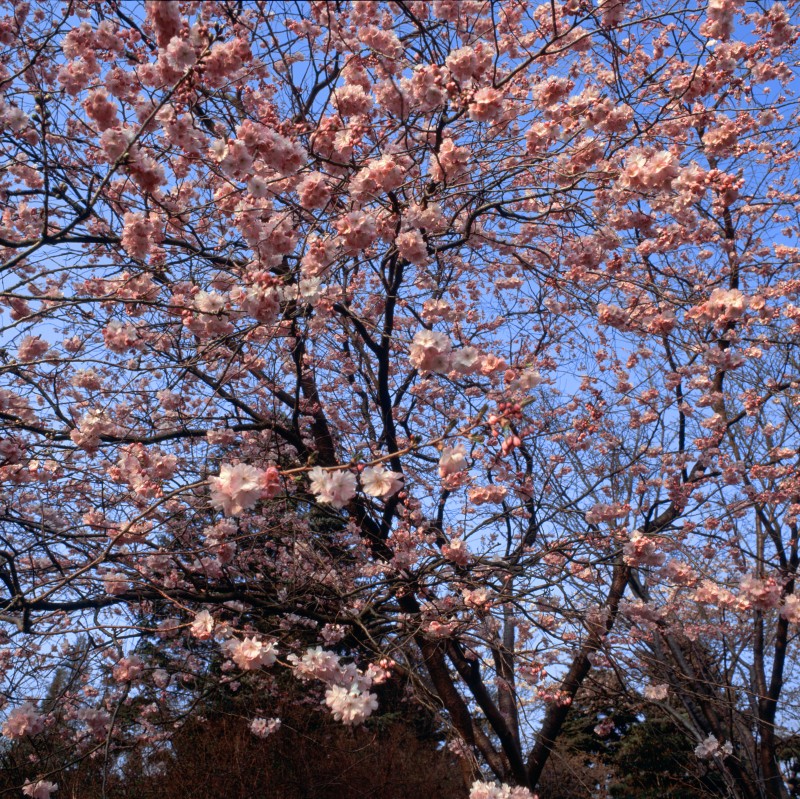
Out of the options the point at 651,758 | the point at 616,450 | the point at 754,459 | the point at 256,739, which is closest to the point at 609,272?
the point at 616,450

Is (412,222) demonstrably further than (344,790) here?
No

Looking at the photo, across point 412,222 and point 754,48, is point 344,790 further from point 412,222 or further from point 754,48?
point 754,48

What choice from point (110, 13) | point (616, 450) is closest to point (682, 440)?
point (616, 450)

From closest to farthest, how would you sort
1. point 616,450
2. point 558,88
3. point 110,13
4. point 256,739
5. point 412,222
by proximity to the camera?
point 412,222
point 558,88
point 110,13
point 616,450
point 256,739

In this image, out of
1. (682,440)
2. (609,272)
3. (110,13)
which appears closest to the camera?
(110,13)

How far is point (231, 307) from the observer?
3330mm

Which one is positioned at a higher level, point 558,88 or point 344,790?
point 558,88

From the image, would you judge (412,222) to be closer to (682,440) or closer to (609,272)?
(609,272)

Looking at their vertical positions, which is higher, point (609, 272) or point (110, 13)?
point (110, 13)

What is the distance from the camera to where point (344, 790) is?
8.80 m

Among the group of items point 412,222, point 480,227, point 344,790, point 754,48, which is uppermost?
point 754,48

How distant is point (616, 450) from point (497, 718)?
3514 mm

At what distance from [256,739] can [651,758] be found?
7.39 meters

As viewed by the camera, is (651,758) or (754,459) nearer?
(754,459)
